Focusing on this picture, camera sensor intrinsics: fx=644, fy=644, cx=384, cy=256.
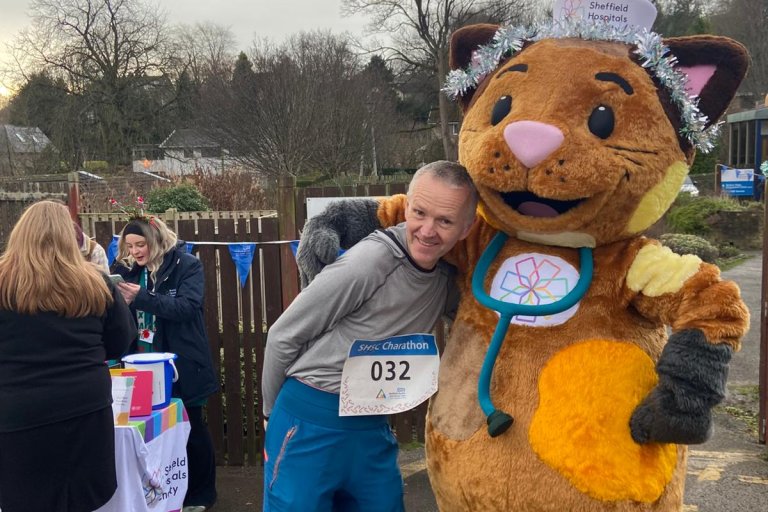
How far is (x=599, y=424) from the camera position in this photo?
2.00 metres

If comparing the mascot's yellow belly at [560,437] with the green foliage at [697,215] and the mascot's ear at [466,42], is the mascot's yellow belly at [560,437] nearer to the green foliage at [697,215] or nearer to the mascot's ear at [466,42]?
the mascot's ear at [466,42]

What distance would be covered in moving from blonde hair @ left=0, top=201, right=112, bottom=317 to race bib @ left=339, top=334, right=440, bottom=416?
1.39 meters

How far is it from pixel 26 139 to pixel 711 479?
105ft

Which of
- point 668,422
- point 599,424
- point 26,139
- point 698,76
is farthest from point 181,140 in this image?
point 668,422

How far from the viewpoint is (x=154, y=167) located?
33.2 m

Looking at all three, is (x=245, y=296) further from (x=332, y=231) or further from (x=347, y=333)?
(x=347, y=333)

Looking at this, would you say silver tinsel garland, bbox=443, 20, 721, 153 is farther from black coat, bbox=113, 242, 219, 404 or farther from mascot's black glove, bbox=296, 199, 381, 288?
black coat, bbox=113, 242, 219, 404

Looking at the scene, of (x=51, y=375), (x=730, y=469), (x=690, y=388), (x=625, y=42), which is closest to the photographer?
(x=690, y=388)

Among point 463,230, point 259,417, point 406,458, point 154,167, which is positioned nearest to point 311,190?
point 259,417

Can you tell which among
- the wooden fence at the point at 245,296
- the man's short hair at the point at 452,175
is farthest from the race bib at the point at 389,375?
the wooden fence at the point at 245,296

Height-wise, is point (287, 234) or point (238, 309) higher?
point (287, 234)

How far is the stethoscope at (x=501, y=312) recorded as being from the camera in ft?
6.63

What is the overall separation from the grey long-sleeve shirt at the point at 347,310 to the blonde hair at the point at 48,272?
3.64ft

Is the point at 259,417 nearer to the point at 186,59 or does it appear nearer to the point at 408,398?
the point at 408,398
